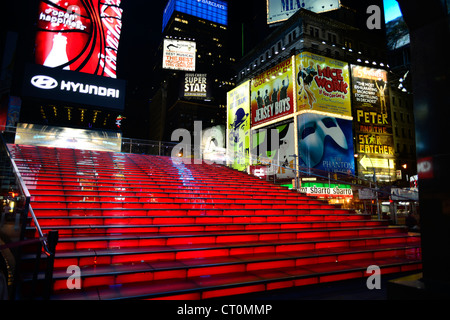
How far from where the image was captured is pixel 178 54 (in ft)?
91.5

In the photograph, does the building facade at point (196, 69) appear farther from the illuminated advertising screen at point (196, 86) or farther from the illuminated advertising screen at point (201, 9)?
the illuminated advertising screen at point (196, 86)

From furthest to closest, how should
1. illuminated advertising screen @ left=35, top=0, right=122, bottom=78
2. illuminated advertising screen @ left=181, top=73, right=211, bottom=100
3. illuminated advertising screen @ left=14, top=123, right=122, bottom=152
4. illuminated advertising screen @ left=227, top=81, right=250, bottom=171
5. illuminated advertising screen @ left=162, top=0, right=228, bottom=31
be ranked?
1. illuminated advertising screen @ left=162, top=0, right=228, bottom=31
2. illuminated advertising screen @ left=181, top=73, right=211, bottom=100
3. illuminated advertising screen @ left=227, top=81, right=250, bottom=171
4. illuminated advertising screen @ left=35, top=0, right=122, bottom=78
5. illuminated advertising screen @ left=14, top=123, right=122, bottom=152

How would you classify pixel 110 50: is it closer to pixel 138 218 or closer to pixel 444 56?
pixel 138 218

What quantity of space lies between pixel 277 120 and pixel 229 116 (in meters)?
8.37

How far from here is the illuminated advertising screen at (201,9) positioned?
85062 mm

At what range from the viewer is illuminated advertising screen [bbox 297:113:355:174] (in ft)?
69.8

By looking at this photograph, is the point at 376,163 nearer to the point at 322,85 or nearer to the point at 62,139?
the point at 322,85

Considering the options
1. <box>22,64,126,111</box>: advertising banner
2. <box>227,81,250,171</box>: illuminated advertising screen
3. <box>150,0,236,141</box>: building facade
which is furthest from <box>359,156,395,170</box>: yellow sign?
<box>150,0,236,141</box>: building facade

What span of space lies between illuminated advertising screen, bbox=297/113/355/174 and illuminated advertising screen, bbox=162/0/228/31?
76.3 metres

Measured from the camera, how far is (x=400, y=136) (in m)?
39.3

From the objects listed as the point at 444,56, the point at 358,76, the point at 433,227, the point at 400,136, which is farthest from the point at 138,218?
the point at 400,136

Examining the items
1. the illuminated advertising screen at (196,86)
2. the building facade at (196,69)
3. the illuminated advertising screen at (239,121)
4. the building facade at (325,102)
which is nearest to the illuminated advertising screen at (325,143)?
the building facade at (325,102)

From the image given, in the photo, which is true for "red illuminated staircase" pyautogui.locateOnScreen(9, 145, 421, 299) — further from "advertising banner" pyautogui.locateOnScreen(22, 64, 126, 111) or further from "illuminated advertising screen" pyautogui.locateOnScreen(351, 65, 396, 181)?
"illuminated advertising screen" pyautogui.locateOnScreen(351, 65, 396, 181)

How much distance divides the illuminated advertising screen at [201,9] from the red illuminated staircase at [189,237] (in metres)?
88.6
